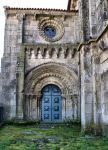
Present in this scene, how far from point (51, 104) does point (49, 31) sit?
4.66 meters

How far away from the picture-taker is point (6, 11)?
52.7ft

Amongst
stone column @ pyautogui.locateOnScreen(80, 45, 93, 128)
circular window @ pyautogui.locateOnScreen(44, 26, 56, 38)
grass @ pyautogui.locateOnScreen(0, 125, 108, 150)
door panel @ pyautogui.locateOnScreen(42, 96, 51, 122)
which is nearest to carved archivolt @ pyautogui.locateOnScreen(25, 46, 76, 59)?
circular window @ pyautogui.locateOnScreen(44, 26, 56, 38)

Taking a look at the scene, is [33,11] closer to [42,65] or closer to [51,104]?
[42,65]

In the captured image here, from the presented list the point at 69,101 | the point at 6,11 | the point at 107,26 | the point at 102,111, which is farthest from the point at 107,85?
the point at 6,11

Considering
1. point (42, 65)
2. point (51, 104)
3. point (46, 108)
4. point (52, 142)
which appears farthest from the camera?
point (51, 104)

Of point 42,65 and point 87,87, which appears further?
point 42,65

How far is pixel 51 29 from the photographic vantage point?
16.7 m

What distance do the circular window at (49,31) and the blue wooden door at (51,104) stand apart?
3264mm

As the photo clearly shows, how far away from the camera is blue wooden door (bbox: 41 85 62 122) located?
612 inches

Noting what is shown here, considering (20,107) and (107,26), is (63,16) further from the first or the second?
(107,26)

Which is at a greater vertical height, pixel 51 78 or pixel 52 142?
pixel 51 78

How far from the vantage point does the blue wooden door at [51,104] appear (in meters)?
15.6

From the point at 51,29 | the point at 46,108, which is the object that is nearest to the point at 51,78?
the point at 46,108

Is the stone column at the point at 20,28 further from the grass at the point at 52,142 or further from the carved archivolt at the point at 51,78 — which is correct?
the grass at the point at 52,142
